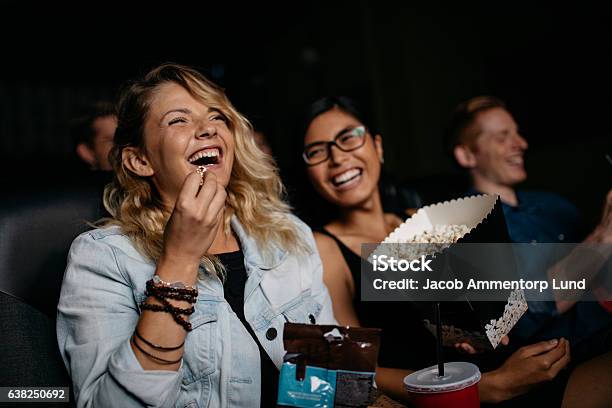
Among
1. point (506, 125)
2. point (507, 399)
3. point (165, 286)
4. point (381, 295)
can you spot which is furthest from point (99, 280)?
point (506, 125)

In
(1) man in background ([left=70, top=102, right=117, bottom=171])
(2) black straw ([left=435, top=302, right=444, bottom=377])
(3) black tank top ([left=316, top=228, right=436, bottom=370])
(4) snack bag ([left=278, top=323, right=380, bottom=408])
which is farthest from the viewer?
(1) man in background ([left=70, top=102, right=117, bottom=171])

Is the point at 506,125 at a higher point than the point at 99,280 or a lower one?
higher

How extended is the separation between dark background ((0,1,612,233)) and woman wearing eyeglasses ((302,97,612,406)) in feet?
5.65

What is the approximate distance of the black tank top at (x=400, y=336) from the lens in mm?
1644

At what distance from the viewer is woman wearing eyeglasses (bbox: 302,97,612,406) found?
1.37 metres

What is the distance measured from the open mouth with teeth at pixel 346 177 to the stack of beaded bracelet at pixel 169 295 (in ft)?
2.92

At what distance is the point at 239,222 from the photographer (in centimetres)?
154

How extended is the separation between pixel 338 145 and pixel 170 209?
A: 0.67 metres

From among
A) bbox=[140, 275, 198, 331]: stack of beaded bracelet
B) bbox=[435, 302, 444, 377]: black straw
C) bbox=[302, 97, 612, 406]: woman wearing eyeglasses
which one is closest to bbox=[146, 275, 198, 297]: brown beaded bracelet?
bbox=[140, 275, 198, 331]: stack of beaded bracelet

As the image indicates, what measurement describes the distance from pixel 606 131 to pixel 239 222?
269cm

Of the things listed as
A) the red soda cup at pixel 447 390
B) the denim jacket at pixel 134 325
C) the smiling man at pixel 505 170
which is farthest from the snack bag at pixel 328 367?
the smiling man at pixel 505 170

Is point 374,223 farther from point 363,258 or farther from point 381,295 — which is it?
Result: point 381,295

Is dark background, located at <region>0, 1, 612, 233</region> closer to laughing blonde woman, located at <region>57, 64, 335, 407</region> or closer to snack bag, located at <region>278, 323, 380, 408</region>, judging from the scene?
laughing blonde woman, located at <region>57, 64, 335, 407</region>

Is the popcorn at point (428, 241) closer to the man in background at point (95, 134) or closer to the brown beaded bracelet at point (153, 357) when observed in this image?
the brown beaded bracelet at point (153, 357)
